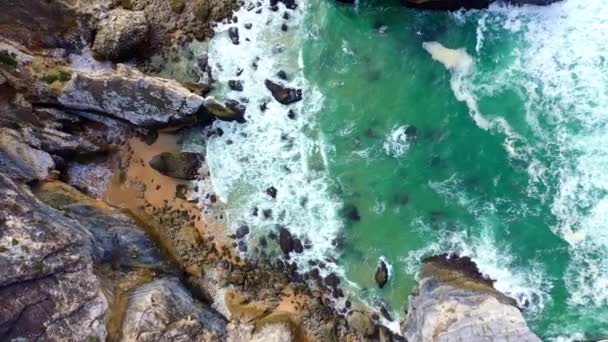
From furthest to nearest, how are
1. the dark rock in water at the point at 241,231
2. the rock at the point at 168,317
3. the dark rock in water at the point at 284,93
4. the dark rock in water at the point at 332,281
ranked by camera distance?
the dark rock in water at the point at 284,93
the dark rock in water at the point at 241,231
the dark rock in water at the point at 332,281
the rock at the point at 168,317

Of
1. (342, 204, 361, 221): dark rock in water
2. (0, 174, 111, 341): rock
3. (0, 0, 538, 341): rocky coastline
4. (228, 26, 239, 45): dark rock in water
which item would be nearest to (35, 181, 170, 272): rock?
(0, 0, 538, 341): rocky coastline

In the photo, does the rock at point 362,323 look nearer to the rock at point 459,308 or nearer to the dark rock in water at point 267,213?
the rock at point 459,308

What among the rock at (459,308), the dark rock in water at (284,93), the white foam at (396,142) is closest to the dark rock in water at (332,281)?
the rock at (459,308)

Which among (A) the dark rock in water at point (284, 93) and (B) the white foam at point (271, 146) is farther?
(A) the dark rock in water at point (284, 93)

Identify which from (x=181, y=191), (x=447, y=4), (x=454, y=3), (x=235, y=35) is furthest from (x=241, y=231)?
(x=454, y=3)

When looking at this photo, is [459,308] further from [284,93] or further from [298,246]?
[284,93]
